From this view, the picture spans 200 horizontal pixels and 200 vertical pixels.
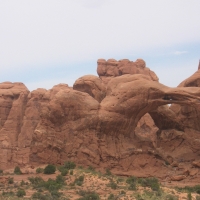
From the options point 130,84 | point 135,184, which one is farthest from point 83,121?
point 135,184

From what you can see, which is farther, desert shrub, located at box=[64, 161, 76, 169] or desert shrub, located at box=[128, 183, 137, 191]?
desert shrub, located at box=[64, 161, 76, 169]

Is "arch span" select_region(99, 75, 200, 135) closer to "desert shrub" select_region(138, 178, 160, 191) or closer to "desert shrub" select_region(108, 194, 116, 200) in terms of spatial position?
"desert shrub" select_region(138, 178, 160, 191)

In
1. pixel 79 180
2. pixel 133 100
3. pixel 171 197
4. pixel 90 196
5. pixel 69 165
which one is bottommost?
pixel 171 197

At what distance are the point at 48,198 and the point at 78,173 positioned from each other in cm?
651

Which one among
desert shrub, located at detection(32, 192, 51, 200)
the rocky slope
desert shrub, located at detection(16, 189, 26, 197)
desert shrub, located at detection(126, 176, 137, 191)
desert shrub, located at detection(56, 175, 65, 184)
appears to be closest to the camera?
desert shrub, located at detection(32, 192, 51, 200)

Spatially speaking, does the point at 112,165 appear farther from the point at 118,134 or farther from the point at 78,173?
the point at 78,173

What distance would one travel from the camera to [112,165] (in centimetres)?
3058

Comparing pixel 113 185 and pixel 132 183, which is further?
pixel 132 183

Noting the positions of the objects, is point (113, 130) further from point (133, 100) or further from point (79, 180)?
point (79, 180)

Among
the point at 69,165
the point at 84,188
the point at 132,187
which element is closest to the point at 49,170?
the point at 69,165

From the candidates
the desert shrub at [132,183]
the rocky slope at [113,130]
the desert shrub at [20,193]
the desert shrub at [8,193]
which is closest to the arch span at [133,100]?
the rocky slope at [113,130]

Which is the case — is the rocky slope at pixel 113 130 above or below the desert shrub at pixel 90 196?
above

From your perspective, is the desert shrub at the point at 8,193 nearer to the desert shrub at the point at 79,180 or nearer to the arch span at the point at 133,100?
the desert shrub at the point at 79,180

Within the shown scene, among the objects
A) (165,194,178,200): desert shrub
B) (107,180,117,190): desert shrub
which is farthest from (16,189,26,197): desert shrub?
(165,194,178,200): desert shrub
